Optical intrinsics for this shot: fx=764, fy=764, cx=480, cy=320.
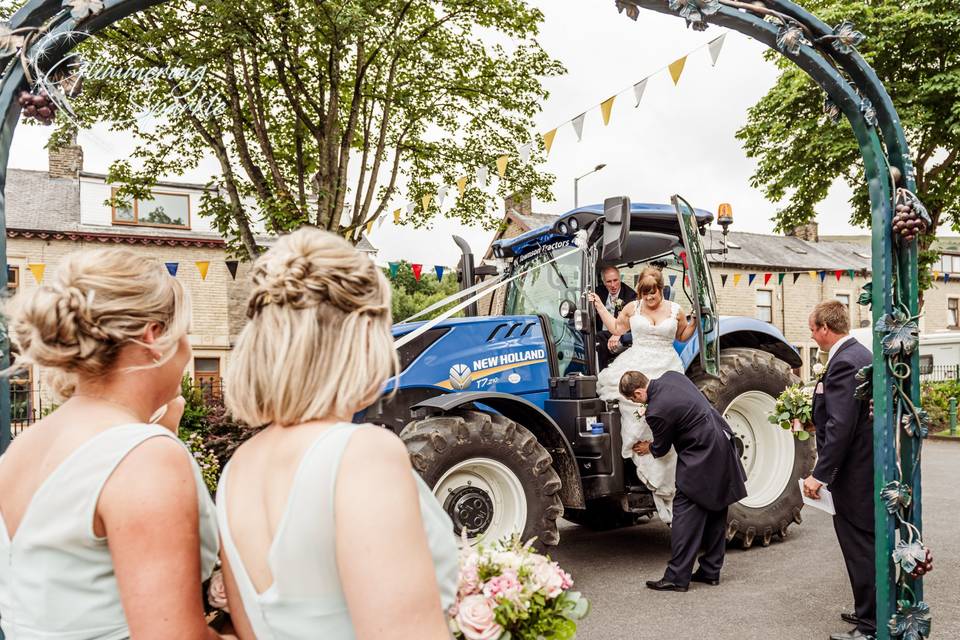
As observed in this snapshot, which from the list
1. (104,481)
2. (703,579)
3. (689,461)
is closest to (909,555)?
(689,461)

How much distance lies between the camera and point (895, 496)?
12.0ft

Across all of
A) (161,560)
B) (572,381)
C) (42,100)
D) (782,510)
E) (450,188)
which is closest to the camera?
(161,560)

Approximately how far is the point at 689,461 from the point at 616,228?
179cm

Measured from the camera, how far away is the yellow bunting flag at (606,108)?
8031mm

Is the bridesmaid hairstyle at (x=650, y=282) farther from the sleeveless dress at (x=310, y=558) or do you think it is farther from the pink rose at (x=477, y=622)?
the sleeveless dress at (x=310, y=558)

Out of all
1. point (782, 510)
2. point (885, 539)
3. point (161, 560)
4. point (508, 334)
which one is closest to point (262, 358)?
point (161, 560)

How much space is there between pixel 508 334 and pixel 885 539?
10.2 ft

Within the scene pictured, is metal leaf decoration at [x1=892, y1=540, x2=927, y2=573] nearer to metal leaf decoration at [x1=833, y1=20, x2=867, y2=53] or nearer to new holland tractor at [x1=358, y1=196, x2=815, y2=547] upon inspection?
new holland tractor at [x1=358, y1=196, x2=815, y2=547]

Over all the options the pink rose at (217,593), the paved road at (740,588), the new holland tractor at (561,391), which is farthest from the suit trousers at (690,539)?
the pink rose at (217,593)

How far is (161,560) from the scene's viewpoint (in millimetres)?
1410

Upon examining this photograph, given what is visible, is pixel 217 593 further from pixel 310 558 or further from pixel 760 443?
pixel 760 443

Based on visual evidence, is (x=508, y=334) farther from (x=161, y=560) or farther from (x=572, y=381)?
(x=161, y=560)

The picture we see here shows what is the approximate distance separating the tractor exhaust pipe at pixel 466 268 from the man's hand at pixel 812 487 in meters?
3.39

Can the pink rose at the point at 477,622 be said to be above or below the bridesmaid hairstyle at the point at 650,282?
below
